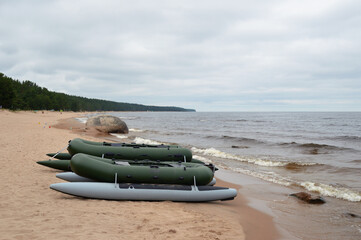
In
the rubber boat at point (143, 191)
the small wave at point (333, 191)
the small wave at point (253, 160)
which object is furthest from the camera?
the small wave at point (253, 160)

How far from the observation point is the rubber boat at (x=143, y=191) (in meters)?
6.39

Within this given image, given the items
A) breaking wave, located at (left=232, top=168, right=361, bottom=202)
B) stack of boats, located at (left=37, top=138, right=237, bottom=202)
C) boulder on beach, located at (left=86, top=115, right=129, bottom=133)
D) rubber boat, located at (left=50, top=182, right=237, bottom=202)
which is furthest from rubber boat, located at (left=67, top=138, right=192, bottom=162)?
boulder on beach, located at (left=86, top=115, right=129, bottom=133)

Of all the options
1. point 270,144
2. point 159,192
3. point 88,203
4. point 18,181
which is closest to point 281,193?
point 159,192

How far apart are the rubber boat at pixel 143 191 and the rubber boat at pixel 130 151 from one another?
2.49m

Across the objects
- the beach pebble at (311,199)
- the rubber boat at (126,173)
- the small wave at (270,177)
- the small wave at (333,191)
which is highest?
the rubber boat at (126,173)

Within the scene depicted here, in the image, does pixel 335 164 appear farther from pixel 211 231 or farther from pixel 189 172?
pixel 211 231

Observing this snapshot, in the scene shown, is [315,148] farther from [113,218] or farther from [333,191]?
[113,218]

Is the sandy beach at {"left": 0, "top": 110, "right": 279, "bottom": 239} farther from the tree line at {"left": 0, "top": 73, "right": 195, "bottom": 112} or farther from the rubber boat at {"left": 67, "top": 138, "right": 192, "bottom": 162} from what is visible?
the tree line at {"left": 0, "top": 73, "right": 195, "bottom": 112}

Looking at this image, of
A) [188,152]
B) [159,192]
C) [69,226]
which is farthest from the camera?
[188,152]

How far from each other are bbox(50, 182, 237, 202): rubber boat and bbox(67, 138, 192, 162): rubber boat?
249 centimetres

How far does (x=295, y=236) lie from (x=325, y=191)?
425cm

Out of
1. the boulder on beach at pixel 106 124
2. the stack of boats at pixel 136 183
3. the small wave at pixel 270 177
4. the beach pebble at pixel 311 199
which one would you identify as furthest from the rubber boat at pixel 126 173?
the boulder on beach at pixel 106 124

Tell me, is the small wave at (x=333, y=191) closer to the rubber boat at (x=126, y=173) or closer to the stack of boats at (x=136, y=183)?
the stack of boats at (x=136, y=183)

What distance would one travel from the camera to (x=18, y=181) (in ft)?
24.5
